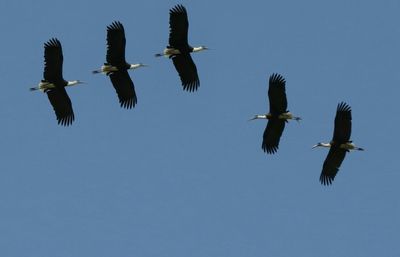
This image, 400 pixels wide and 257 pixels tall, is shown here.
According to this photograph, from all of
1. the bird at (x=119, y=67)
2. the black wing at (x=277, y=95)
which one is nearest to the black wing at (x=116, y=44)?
the bird at (x=119, y=67)

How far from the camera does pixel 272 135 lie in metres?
93.4

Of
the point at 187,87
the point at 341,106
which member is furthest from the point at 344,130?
the point at 187,87

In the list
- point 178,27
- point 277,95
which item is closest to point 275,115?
point 277,95

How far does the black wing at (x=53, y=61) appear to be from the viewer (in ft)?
295

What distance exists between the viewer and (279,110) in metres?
92.4

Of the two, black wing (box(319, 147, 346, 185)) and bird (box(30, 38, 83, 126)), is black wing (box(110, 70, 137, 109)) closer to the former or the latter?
bird (box(30, 38, 83, 126))

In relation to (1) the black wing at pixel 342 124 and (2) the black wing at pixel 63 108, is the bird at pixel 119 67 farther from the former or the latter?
(1) the black wing at pixel 342 124

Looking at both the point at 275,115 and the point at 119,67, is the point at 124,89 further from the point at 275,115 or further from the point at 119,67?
the point at 275,115

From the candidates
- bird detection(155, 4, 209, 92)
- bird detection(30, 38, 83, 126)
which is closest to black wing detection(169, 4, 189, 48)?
bird detection(155, 4, 209, 92)

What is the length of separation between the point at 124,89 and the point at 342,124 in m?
9.49

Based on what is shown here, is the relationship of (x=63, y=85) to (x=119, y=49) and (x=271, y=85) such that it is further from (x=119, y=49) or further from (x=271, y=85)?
(x=271, y=85)

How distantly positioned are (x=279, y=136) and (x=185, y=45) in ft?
19.1

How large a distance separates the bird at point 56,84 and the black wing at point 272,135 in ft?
27.8

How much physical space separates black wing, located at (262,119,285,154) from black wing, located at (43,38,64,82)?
9316mm
